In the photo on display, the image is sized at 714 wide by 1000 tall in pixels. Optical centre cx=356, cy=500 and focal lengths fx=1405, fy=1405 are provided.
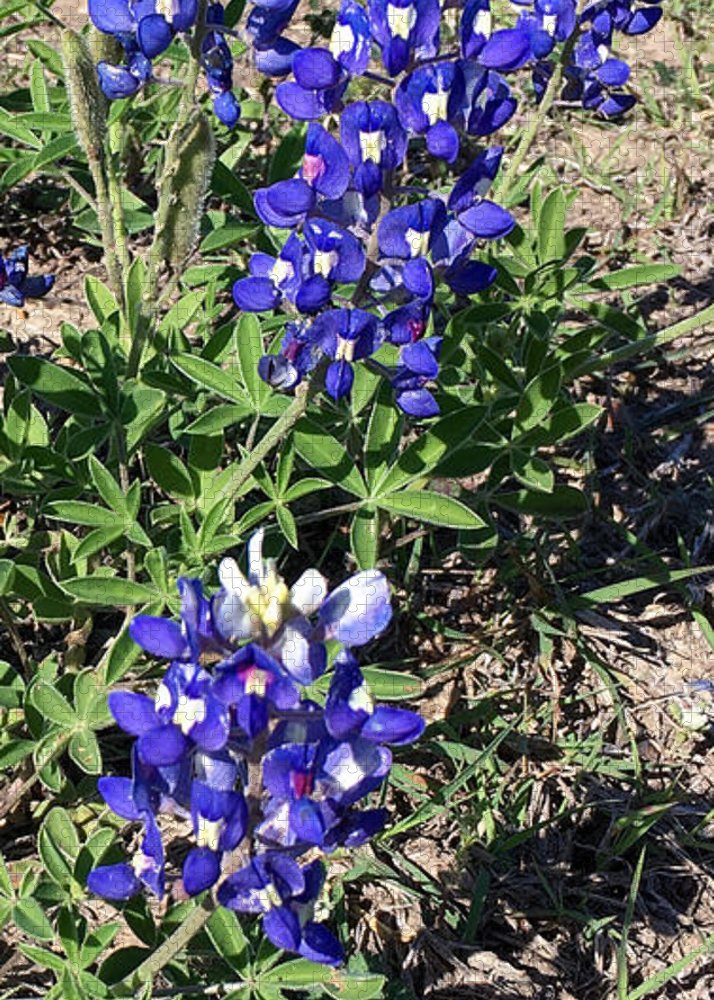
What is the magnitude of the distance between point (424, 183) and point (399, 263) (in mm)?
2214

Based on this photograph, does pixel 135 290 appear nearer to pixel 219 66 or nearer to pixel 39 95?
pixel 219 66

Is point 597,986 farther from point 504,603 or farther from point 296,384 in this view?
point 296,384

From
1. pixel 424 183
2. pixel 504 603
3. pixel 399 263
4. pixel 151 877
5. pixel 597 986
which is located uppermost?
pixel 399 263

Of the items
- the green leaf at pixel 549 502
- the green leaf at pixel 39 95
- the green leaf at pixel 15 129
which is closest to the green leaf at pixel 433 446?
the green leaf at pixel 549 502

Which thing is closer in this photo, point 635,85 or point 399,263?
point 399,263

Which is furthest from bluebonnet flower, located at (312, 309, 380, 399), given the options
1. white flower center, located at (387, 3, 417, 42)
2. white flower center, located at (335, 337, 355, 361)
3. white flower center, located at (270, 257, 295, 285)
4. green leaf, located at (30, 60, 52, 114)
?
green leaf, located at (30, 60, 52, 114)

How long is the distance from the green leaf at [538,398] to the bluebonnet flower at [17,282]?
1.14 metres

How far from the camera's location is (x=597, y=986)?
113 inches

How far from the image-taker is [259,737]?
1.81 metres

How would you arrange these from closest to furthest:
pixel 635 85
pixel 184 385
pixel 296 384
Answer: pixel 296 384
pixel 184 385
pixel 635 85

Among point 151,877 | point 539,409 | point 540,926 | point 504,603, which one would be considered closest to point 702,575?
point 504,603

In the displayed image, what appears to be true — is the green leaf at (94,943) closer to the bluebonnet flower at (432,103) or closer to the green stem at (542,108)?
the bluebonnet flower at (432,103)

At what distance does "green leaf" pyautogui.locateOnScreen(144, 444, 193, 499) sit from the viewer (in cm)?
288

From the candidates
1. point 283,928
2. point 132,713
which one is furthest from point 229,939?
point 132,713
